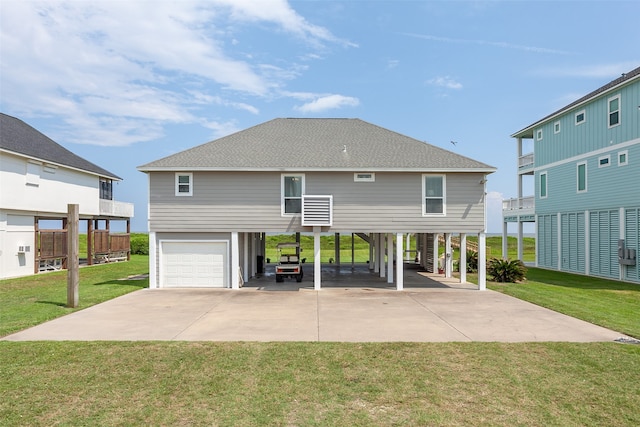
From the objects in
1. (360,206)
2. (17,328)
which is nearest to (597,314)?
(360,206)

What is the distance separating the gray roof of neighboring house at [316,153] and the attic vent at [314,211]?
1.26 metres

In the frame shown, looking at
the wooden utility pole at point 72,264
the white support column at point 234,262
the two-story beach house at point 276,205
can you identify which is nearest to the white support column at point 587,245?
the two-story beach house at point 276,205

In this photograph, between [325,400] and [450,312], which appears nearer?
[325,400]

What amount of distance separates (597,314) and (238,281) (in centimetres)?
1209

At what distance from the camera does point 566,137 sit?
2389cm

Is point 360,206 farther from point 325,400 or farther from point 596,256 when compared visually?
point 596,256

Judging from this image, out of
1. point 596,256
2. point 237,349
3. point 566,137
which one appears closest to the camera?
point 237,349

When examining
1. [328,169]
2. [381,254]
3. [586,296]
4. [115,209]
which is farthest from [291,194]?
[115,209]

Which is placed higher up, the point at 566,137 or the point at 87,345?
the point at 566,137

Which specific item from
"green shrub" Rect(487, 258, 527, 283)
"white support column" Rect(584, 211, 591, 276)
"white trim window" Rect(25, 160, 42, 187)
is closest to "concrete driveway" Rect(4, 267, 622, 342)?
"green shrub" Rect(487, 258, 527, 283)

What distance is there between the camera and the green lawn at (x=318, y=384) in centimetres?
525

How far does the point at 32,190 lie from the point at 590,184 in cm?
2976

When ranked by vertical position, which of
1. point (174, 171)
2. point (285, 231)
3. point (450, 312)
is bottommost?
point (450, 312)

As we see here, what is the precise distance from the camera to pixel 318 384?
620cm
